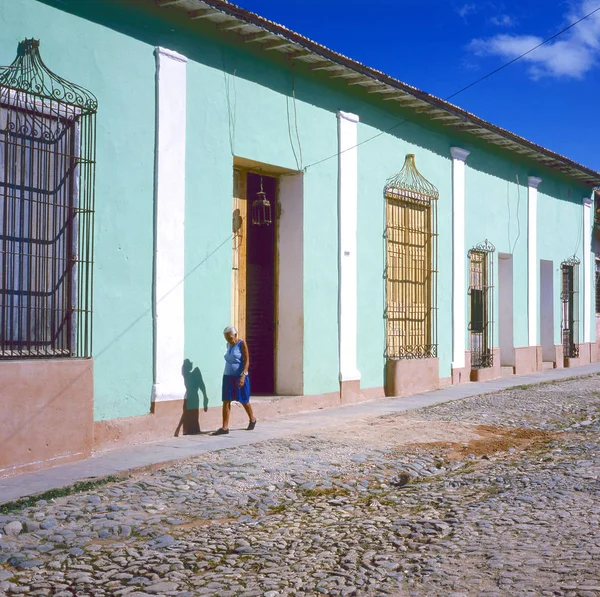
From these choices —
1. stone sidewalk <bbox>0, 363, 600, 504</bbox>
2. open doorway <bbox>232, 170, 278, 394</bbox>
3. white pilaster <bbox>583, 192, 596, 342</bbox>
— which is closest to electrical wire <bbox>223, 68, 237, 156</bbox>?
open doorway <bbox>232, 170, 278, 394</bbox>

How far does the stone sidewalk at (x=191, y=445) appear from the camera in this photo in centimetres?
690

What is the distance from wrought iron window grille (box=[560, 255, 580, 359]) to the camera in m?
20.5

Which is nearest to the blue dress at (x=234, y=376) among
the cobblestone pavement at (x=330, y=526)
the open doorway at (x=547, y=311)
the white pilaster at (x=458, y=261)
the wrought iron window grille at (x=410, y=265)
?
the cobblestone pavement at (x=330, y=526)

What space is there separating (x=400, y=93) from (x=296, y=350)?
15.5 feet

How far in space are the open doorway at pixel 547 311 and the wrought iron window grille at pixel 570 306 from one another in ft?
2.40

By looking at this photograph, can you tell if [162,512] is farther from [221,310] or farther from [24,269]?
[221,310]

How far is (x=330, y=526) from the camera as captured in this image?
559cm

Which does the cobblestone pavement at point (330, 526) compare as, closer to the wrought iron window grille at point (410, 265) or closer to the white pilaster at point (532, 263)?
the wrought iron window grille at point (410, 265)

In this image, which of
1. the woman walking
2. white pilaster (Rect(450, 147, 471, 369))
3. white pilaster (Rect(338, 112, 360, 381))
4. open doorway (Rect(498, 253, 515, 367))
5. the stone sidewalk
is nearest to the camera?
the stone sidewalk

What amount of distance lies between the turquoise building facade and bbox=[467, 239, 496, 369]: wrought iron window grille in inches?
3.1

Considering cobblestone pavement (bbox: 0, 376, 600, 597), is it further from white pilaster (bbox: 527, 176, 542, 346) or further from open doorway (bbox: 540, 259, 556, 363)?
open doorway (bbox: 540, 259, 556, 363)

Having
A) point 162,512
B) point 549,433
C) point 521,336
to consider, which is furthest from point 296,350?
point 521,336

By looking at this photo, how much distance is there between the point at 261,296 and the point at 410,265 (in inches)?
131

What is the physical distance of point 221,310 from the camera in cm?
1022
